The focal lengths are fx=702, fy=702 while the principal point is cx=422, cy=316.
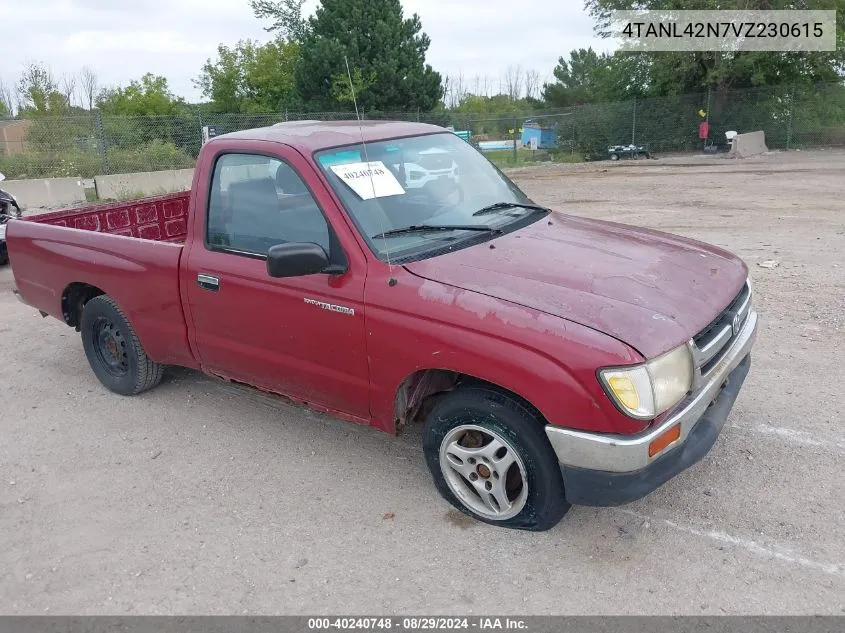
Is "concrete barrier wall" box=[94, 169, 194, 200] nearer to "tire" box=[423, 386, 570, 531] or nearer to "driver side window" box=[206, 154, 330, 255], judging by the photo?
"driver side window" box=[206, 154, 330, 255]

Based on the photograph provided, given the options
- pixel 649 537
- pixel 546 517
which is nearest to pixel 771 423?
pixel 649 537

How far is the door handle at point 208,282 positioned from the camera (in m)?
4.03

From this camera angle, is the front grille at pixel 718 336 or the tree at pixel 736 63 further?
the tree at pixel 736 63

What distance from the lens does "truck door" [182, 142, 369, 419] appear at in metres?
3.55

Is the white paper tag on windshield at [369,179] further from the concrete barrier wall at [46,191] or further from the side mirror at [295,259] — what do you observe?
the concrete barrier wall at [46,191]

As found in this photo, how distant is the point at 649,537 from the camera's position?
10.8 feet

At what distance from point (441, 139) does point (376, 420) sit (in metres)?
1.93

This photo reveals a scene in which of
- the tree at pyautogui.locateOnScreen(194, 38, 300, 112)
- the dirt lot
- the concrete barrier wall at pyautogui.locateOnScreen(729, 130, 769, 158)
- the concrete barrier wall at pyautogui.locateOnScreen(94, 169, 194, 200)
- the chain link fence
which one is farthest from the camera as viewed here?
the tree at pyautogui.locateOnScreen(194, 38, 300, 112)

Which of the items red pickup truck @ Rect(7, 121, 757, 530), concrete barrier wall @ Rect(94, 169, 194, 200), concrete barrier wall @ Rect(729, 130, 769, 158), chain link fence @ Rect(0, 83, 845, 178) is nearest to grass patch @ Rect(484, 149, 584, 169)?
chain link fence @ Rect(0, 83, 845, 178)

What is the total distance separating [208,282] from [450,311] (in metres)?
1.67

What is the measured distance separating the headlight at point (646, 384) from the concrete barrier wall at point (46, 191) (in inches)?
647

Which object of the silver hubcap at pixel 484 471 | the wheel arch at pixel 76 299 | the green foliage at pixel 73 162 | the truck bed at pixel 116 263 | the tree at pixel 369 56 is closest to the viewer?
the silver hubcap at pixel 484 471

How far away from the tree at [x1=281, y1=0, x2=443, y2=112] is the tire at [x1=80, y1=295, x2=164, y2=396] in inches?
1001

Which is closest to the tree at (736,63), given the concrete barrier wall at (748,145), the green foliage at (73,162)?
the concrete barrier wall at (748,145)
